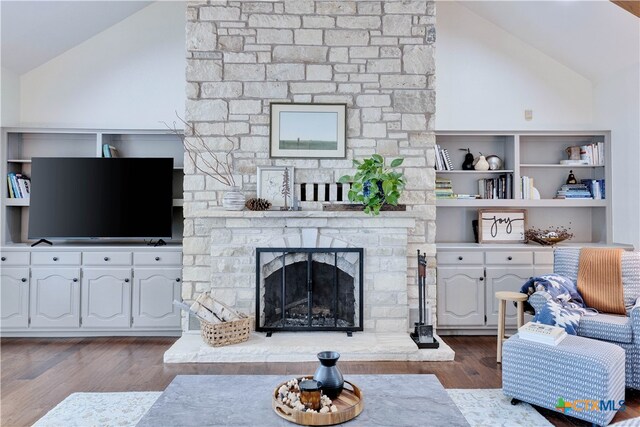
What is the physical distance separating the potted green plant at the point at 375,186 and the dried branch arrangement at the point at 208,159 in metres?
1.18

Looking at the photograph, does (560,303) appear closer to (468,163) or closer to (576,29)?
(468,163)

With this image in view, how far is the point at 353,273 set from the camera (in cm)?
376

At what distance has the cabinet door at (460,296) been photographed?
396 centimetres

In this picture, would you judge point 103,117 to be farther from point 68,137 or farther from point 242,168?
point 242,168

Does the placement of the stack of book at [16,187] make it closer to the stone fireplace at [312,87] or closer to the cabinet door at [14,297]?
the cabinet door at [14,297]

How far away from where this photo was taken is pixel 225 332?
3.38m

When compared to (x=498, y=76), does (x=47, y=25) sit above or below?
above

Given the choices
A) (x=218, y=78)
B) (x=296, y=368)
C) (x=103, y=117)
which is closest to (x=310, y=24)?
(x=218, y=78)

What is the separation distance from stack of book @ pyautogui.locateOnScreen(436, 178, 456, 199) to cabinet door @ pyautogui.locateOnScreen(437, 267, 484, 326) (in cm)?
76

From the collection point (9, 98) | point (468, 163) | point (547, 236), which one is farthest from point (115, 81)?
point (547, 236)

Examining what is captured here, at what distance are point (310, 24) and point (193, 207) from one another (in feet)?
6.72

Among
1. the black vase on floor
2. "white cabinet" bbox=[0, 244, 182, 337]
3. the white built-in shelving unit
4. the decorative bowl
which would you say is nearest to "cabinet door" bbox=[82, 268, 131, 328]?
"white cabinet" bbox=[0, 244, 182, 337]

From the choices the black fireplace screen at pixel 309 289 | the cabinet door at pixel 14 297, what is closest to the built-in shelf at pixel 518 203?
the black fireplace screen at pixel 309 289

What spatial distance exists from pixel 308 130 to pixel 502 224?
2.27 m
